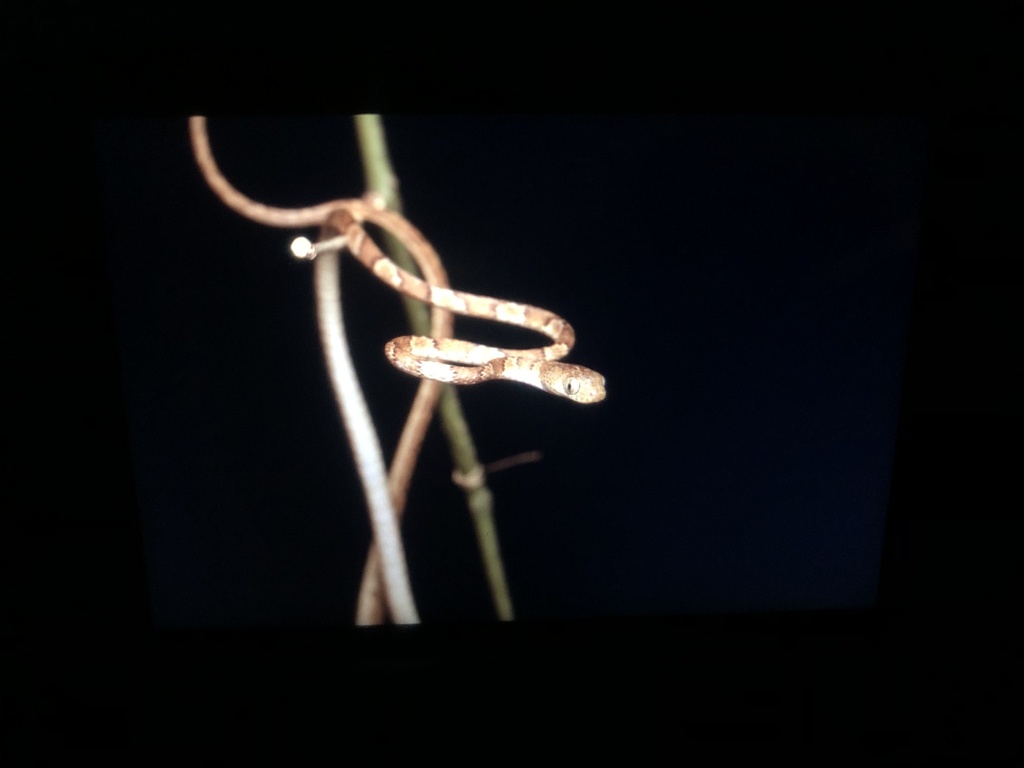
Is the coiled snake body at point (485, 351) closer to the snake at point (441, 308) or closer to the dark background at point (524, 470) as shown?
the snake at point (441, 308)

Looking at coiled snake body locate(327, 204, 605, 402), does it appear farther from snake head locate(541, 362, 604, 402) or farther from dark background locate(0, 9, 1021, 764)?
dark background locate(0, 9, 1021, 764)

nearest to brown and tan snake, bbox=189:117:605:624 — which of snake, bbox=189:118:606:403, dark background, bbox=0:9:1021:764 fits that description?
snake, bbox=189:118:606:403

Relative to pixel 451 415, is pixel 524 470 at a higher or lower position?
lower

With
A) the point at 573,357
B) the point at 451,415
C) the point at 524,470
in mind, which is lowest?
the point at 524,470

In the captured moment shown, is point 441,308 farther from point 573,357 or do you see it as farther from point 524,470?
point 524,470

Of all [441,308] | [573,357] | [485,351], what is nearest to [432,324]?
[441,308]

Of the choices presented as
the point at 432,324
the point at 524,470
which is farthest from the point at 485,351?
the point at 524,470
